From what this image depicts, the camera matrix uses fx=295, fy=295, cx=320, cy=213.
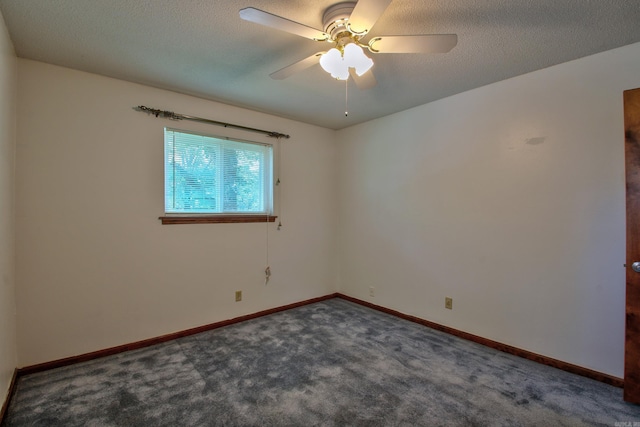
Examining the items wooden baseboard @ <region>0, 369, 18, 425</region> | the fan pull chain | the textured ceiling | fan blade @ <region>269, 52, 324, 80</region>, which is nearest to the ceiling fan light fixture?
fan blade @ <region>269, 52, 324, 80</region>

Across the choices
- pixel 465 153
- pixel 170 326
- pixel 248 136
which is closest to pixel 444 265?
pixel 465 153

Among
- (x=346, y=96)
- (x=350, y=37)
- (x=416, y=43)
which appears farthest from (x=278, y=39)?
(x=346, y=96)

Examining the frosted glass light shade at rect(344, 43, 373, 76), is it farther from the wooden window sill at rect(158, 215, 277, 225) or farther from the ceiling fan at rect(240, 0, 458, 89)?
the wooden window sill at rect(158, 215, 277, 225)

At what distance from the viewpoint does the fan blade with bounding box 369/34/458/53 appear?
59.2 inches

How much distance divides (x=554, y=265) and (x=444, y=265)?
92 cm

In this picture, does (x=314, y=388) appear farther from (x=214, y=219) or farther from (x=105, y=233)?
(x=105, y=233)

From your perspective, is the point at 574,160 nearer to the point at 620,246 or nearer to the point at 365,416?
the point at 620,246

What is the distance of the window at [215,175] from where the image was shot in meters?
2.89

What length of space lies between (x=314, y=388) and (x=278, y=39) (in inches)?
94.3

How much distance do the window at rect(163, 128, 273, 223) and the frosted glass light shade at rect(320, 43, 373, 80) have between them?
72.6 inches

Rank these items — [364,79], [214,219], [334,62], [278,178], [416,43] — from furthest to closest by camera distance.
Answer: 1. [278,178]
2. [214,219]
3. [364,79]
4. [334,62]
5. [416,43]

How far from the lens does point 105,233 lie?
2.53 m

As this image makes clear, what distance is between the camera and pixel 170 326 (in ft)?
9.34

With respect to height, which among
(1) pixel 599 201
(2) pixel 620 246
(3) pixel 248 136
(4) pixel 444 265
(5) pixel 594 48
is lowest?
(4) pixel 444 265
